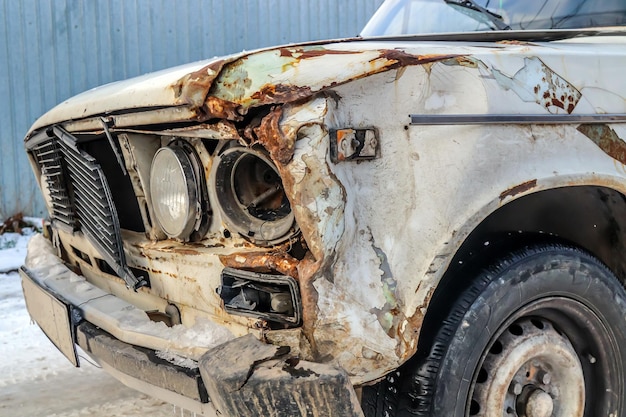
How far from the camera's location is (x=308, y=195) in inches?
60.2

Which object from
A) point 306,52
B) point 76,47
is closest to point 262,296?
point 306,52

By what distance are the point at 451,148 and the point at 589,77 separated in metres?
0.58

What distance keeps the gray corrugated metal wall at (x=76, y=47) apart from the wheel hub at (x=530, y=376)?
574 cm

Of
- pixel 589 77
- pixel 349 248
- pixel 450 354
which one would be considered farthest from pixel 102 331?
pixel 589 77

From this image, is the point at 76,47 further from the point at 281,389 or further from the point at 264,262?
the point at 281,389

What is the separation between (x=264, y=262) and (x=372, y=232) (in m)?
0.29

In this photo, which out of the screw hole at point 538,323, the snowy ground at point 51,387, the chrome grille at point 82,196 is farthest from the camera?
the snowy ground at point 51,387

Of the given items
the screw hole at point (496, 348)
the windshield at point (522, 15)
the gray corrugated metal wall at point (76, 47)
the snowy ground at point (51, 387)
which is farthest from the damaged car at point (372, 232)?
the gray corrugated metal wall at point (76, 47)

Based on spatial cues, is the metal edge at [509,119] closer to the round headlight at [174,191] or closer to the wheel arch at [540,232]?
the wheel arch at [540,232]

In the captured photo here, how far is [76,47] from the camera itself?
21.7 ft

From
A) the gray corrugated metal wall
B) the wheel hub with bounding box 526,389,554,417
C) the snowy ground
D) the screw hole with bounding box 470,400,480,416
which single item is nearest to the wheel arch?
the screw hole with bounding box 470,400,480,416

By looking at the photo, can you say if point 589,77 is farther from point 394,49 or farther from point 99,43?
point 99,43

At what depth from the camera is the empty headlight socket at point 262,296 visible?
5.23 feet

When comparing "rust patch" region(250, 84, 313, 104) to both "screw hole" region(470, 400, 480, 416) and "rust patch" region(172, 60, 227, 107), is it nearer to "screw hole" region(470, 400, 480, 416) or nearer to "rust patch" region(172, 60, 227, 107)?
"rust patch" region(172, 60, 227, 107)
